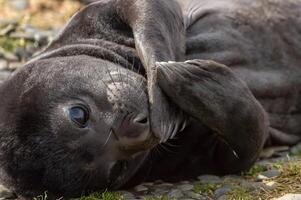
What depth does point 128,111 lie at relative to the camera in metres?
4.61

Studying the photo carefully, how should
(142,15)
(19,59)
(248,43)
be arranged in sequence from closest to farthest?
1. (142,15)
2. (248,43)
3. (19,59)

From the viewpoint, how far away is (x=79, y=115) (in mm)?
4699

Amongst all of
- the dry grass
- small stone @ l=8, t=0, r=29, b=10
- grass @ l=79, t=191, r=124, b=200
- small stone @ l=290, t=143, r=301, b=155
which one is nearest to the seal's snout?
grass @ l=79, t=191, r=124, b=200

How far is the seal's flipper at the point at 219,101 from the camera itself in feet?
15.8

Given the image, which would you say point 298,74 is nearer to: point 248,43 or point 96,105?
point 248,43

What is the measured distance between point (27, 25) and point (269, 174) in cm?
623

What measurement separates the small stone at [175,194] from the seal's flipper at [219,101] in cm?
48

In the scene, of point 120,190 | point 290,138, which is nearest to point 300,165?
point 290,138

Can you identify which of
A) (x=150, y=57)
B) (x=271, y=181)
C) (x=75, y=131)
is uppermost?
(x=150, y=57)

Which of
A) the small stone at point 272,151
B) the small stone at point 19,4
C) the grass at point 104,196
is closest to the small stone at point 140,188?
the grass at point 104,196

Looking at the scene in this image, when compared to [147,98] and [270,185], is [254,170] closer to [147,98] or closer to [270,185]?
[270,185]

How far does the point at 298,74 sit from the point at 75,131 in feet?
7.50

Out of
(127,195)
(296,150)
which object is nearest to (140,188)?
(127,195)

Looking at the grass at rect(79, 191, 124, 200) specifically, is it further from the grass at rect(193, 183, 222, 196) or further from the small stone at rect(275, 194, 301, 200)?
the small stone at rect(275, 194, 301, 200)
